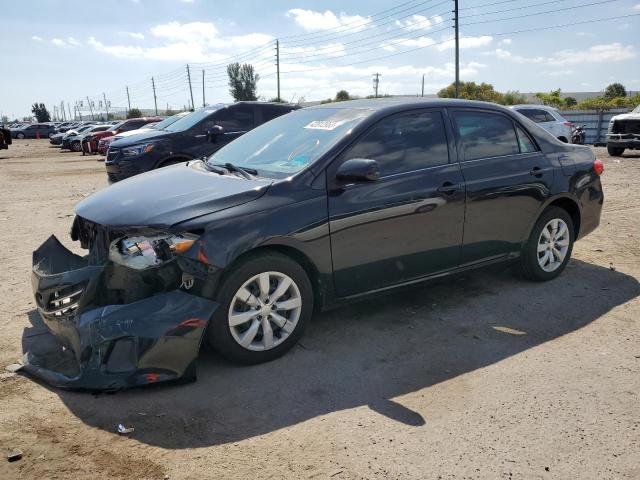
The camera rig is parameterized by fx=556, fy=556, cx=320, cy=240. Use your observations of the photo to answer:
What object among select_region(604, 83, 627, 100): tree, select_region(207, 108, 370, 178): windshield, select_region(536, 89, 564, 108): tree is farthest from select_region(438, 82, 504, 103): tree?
select_region(207, 108, 370, 178): windshield

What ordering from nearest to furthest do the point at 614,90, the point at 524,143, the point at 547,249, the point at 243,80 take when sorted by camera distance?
the point at 524,143 < the point at 547,249 < the point at 614,90 < the point at 243,80

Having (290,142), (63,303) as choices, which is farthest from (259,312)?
(290,142)

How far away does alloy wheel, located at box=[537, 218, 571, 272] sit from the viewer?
17.4 feet

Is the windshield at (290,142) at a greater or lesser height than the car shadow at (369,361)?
greater

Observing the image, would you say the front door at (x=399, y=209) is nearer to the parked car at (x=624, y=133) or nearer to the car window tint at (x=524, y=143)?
the car window tint at (x=524, y=143)

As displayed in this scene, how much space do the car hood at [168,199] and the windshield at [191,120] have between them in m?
5.61

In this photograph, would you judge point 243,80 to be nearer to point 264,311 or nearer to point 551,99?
point 551,99

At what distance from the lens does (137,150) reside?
9.22 meters

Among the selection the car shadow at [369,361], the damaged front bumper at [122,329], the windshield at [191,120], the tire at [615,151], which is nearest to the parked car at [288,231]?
the damaged front bumper at [122,329]

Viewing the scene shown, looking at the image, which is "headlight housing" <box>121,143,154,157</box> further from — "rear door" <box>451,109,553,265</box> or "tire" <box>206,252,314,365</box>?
"tire" <box>206,252,314,365</box>

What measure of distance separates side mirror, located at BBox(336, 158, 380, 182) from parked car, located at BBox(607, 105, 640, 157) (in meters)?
17.0

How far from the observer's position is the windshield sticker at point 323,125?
436 centimetres

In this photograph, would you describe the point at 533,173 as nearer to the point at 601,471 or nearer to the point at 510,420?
the point at 510,420

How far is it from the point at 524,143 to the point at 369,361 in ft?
8.71
